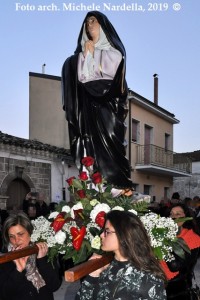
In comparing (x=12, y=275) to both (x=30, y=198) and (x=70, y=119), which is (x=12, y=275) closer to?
(x=70, y=119)

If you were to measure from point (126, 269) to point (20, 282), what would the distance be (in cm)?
93

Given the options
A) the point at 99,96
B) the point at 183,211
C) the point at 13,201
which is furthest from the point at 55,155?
the point at 99,96

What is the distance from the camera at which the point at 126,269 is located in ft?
6.84

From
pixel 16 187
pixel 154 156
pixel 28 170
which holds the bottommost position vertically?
pixel 16 187

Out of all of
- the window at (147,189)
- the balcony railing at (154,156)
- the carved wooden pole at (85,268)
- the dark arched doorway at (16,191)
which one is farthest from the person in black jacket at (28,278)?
the window at (147,189)

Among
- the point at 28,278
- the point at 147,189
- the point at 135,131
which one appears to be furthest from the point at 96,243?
the point at 147,189

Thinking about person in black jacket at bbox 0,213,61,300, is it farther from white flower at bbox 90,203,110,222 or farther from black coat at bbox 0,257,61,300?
white flower at bbox 90,203,110,222

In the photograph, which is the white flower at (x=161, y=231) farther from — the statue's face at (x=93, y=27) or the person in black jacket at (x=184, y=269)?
the statue's face at (x=93, y=27)

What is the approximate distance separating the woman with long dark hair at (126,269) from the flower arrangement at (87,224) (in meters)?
0.32

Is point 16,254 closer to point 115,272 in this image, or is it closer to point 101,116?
point 115,272

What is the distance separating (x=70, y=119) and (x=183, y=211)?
5.22ft

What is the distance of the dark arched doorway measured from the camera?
12812 mm

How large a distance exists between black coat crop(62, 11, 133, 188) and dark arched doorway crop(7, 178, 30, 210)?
31.0 ft

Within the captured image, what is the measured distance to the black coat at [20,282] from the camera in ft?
9.05
